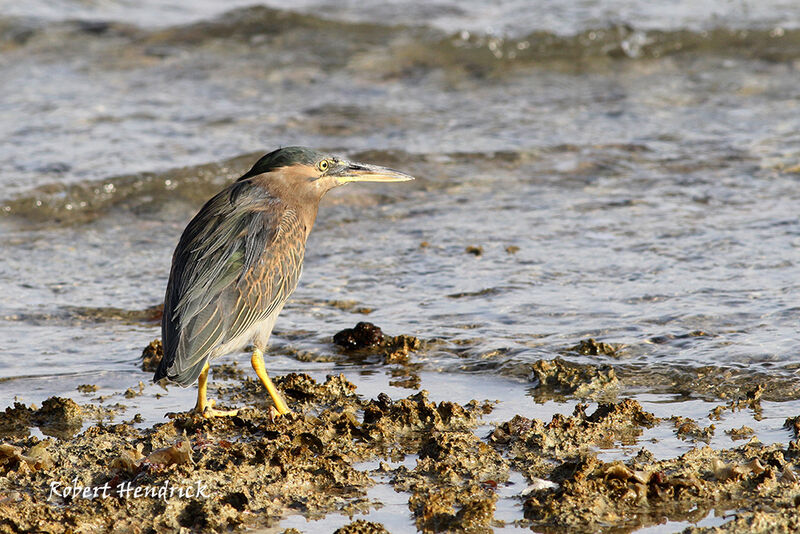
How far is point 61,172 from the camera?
28.2 feet

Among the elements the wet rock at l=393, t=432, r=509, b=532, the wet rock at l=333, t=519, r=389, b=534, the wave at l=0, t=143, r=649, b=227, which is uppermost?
the wave at l=0, t=143, r=649, b=227

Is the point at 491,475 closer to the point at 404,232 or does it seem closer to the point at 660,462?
the point at 660,462

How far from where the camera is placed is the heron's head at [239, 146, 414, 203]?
197 inches

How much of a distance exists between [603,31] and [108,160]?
21.0ft

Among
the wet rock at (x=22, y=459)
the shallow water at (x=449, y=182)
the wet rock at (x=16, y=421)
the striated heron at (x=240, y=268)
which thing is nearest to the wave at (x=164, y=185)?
the shallow water at (x=449, y=182)

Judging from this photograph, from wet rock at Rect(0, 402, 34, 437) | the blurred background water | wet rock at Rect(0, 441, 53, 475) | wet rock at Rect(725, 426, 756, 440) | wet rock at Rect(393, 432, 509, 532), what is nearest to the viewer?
wet rock at Rect(393, 432, 509, 532)

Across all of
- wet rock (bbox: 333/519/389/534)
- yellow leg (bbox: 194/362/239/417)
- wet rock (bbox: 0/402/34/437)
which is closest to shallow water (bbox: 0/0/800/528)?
yellow leg (bbox: 194/362/239/417)

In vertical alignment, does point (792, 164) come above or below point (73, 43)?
below

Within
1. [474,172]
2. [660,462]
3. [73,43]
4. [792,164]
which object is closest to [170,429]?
[660,462]

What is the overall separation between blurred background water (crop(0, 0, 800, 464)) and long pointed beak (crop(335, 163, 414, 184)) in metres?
0.80

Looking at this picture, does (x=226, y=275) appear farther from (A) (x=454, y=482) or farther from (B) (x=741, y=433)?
(B) (x=741, y=433)

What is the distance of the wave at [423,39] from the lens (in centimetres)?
1209

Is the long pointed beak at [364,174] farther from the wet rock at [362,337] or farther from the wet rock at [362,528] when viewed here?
the wet rock at [362,528]

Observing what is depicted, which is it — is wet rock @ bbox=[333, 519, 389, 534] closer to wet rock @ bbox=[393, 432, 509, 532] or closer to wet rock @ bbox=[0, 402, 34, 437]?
wet rock @ bbox=[393, 432, 509, 532]
